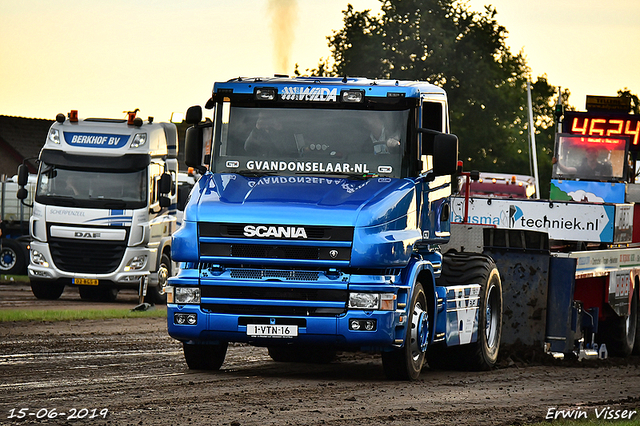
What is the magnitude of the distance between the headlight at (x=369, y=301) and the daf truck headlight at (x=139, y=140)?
15.9m

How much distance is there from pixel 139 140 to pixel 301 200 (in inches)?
615

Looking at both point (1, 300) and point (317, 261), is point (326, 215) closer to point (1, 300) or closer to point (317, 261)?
point (317, 261)

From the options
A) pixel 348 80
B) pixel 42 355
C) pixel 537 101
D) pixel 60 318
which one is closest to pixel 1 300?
pixel 60 318

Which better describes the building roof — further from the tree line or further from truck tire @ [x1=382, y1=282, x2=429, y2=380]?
truck tire @ [x1=382, y1=282, x2=429, y2=380]

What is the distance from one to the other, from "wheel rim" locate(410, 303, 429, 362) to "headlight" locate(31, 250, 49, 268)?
15788mm

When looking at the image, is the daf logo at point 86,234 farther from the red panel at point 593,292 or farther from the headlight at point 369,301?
the headlight at point 369,301

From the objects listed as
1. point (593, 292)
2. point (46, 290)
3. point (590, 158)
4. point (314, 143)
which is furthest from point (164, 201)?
point (314, 143)

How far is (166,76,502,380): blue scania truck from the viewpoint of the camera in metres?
11.9

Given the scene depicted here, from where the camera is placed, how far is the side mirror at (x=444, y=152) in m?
12.7

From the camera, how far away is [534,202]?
59.8 ft

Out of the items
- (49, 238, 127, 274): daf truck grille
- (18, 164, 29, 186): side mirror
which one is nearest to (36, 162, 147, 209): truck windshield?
(18, 164, 29, 186): side mirror

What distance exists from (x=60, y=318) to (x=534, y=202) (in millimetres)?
8499

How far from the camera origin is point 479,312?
14.6 metres

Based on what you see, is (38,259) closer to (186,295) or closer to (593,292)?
(593,292)
